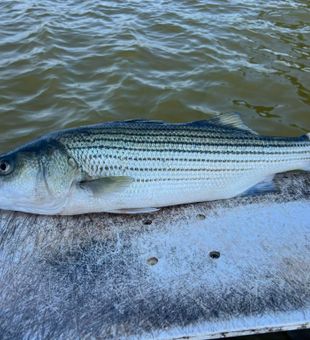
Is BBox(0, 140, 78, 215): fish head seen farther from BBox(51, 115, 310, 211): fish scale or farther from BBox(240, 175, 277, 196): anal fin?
BBox(240, 175, 277, 196): anal fin

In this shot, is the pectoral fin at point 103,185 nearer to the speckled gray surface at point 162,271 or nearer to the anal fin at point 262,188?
the speckled gray surface at point 162,271

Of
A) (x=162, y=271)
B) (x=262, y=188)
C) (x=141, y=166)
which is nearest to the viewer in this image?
(x=162, y=271)

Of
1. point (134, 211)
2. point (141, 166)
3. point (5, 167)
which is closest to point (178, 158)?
point (141, 166)

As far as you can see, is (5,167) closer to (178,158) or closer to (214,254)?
(178,158)

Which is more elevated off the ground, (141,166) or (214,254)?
(141,166)

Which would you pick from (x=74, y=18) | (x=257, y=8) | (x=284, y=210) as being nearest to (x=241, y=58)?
(x=257, y=8)

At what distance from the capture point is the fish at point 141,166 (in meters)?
3.33

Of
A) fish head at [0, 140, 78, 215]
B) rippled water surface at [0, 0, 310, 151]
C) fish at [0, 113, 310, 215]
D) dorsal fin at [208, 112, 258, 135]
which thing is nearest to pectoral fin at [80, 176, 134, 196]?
fish at [0, 113, 310, 215]

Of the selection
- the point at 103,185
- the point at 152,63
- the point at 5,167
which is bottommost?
the point at 152,63

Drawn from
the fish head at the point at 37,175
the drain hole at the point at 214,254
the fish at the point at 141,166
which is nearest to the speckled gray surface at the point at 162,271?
the drain hole at the point at 214,254

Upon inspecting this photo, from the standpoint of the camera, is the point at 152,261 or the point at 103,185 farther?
the point at 103,185

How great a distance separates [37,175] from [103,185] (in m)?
0.50

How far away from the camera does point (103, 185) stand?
11.0 ft

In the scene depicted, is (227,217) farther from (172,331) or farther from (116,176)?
(172,331)
